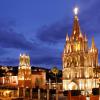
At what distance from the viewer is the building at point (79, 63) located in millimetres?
87688

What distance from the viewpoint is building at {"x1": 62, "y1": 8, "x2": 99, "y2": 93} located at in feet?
288

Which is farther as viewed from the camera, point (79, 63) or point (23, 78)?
point (23, 78)

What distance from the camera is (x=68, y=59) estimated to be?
91125mm

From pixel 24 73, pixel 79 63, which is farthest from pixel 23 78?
pixel 79 63

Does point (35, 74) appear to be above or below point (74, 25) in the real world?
below

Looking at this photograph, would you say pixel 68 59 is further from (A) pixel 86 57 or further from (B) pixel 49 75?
(B) pixel 49 75

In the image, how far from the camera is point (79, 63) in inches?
3494

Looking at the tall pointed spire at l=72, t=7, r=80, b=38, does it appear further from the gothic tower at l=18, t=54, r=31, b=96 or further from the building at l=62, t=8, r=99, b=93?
the gothic tower at l=18, t=54, r=31, b=96

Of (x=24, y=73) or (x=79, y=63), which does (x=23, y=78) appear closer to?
(x=24, y=73)

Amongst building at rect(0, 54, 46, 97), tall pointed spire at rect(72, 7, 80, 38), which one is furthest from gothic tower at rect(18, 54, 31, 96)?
tall pointed spire at rect(72, 7, 80, 38)

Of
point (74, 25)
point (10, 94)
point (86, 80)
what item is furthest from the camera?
point (74, 25)

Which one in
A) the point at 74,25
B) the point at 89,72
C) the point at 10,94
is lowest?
the point at 10,94

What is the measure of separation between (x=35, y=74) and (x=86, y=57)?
29.7 metres

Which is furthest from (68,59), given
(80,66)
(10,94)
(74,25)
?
(10,94)
